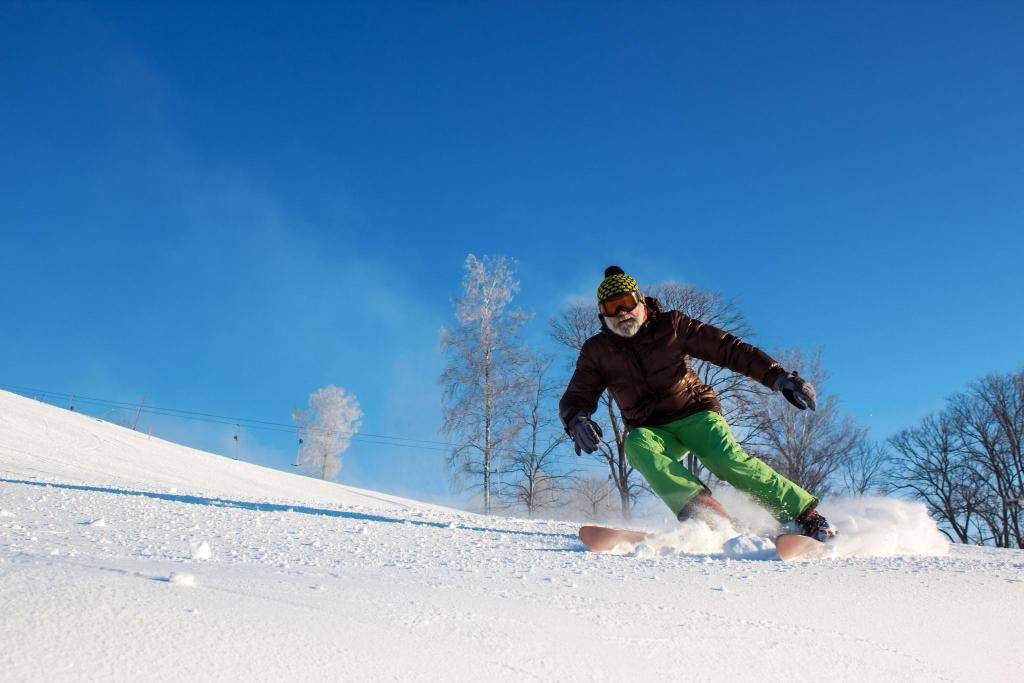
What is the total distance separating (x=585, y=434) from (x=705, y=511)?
0.66 metres

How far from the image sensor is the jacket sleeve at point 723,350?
317 cm

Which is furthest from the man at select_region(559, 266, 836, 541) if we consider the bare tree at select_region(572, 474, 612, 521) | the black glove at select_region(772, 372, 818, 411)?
the bare tree at select_region(572, 474, 612, 521)

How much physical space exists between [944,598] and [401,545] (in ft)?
5.63

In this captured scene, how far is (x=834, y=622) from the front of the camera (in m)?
1.41

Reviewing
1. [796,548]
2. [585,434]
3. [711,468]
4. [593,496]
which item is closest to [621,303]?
[585,434]

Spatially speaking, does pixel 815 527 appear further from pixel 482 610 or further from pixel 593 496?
pixel 593 496

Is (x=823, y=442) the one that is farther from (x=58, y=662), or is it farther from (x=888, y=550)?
(x=58, y=662)

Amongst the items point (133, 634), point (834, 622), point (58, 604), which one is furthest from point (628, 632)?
point (58, 604)

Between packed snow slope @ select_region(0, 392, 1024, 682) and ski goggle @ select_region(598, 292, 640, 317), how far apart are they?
1158mm

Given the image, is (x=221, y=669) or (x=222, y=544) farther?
(x=222, y=544)

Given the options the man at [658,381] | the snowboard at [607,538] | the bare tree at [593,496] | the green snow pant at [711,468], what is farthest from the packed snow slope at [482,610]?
the bare tree at [593,496]

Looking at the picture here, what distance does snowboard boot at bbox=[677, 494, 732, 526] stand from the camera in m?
2.70

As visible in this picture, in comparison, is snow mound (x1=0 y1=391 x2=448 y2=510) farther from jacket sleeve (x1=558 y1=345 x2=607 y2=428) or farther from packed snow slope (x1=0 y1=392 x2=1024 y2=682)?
packed snow slope (x1=0 y1=392 x2=1024 y2=682)

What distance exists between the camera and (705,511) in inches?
107
